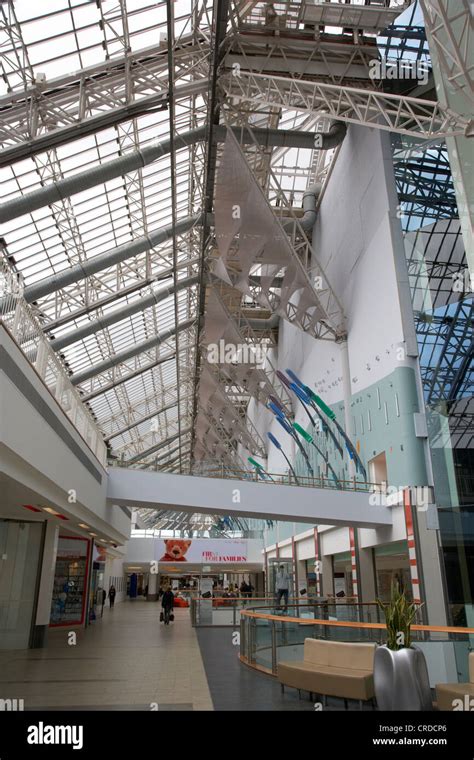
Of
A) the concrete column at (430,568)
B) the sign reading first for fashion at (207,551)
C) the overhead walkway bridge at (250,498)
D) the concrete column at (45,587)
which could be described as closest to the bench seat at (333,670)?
the concrete column at (430,568)

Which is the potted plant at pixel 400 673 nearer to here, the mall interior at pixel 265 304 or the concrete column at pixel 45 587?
the mall interior at pixel 265 304

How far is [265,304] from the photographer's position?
20.9 metres

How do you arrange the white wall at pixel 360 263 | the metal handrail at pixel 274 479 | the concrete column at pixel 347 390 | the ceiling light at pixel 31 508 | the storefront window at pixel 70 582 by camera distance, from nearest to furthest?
the ceiling light at pixel 31 508 < the metal handrail at pixel 274 479 < the white wall at pixel 360 263 < the storefront window at pixel 70 582 < the concrete column at pixel 347 390

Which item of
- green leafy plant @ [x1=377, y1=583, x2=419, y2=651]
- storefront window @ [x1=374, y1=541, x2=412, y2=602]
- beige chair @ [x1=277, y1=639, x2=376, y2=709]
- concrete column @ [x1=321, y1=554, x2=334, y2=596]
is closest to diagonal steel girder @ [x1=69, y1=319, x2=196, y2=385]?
concrete column @ [x1=321, y1=554, x2=334, y2=596]

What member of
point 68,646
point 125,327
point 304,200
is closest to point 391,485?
point 68,646

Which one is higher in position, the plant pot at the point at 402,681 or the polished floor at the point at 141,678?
the plant pot at the point at 402,681

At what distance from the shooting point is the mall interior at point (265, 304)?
24.3 feet

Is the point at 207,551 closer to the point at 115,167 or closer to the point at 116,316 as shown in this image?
the point at 116,316

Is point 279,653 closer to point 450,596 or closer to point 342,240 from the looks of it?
point 450,596

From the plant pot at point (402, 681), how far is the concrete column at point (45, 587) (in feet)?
33.6

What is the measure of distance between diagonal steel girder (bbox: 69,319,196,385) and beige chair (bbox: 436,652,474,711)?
76.4 feet

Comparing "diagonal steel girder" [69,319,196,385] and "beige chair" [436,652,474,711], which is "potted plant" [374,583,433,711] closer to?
"beige chair" [436,652,474,711]

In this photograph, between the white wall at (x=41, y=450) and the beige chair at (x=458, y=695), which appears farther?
the white wall at (x=41, y=450)

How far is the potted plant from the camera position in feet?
16.6
